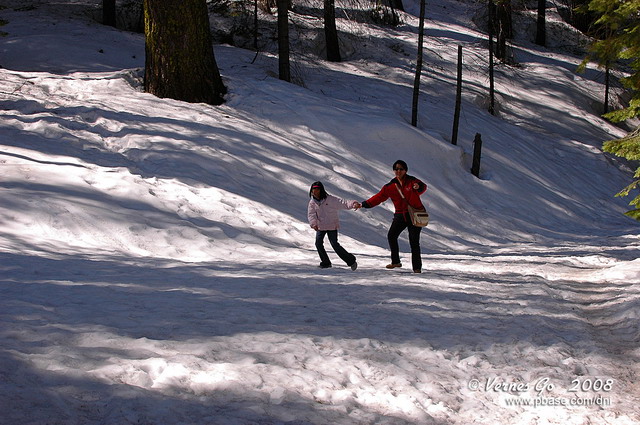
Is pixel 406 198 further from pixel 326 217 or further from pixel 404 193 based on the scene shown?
pixel 326 217

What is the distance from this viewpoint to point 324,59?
29.1m

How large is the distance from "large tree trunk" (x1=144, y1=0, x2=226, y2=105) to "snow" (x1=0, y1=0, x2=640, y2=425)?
0.70m

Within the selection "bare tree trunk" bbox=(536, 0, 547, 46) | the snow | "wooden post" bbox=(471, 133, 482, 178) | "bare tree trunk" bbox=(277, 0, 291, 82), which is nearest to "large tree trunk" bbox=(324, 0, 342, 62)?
the snow

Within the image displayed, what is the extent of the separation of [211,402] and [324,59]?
26.5 m

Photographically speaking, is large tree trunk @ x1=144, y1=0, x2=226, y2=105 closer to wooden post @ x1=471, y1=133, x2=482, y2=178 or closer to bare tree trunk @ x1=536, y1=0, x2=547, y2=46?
wooden post @ x1=471, y1=133, x2=482, y2=178

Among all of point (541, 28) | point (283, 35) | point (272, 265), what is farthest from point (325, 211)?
point (541, 28)

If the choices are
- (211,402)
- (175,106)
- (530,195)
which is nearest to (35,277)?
(211,402)

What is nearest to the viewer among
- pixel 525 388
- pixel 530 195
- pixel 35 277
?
pixel 525 388

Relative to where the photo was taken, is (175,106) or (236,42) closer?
(175,106)

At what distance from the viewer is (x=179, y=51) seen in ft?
53.7

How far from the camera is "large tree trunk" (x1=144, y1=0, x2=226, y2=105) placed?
16159 mm

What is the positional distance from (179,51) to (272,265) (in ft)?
30.5

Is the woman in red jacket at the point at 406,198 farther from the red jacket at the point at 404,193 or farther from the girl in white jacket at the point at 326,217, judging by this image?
the girl in white jacket at the point at 326,217

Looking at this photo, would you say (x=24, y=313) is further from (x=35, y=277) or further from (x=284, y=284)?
(x=284, y=284)
